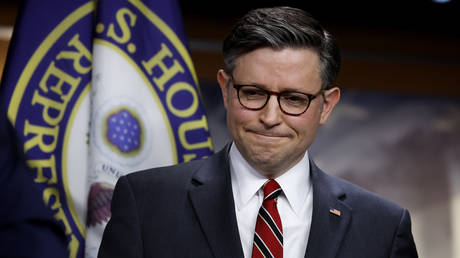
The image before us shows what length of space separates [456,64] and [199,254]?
2115mm

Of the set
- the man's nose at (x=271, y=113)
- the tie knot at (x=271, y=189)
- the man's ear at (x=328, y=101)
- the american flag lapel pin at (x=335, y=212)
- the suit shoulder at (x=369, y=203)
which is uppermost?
the man's nose at (x=271, y=113)

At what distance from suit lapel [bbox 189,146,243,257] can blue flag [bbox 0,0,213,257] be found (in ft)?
1.74

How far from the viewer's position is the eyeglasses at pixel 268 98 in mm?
1536

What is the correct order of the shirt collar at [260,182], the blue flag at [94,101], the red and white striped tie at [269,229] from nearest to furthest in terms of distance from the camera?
1. the red and white striped tie at [269,229]
2. the shirt collar at [260,182]
3. the blue flag at [94,101]

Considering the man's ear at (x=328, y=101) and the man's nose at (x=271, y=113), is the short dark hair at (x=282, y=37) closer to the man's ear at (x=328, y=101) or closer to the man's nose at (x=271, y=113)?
the man's ear at (x=328, y=101)

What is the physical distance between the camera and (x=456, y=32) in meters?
3.10

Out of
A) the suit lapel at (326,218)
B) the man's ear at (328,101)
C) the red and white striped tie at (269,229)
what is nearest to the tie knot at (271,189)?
the red and white striped tie at (269,229)

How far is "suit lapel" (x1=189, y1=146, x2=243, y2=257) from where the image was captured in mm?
1517

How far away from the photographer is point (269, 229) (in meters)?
1.53

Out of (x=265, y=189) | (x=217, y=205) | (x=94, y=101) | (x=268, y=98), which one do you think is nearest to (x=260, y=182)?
(x=265, y=189)

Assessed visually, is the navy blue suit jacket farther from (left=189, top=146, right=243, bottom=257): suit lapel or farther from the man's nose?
the man's nose

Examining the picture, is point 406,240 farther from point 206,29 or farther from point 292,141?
point 206,29

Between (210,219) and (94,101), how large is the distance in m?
0.80

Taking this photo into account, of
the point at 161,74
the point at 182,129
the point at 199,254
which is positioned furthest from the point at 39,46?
the point at 199,254
